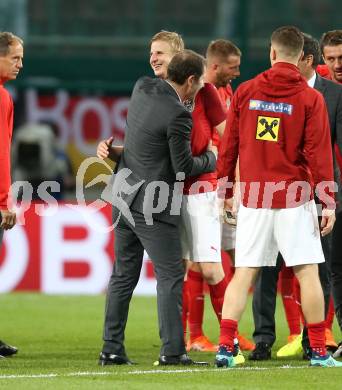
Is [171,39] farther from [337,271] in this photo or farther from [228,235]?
[337,271]

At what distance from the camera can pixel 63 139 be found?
64.4 ft

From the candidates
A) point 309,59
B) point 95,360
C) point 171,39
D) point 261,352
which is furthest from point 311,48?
point 95,360

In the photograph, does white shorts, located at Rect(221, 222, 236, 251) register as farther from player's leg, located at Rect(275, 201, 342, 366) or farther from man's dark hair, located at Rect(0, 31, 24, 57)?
man's dark hair, located at Rect(0, 31, 24, 57)

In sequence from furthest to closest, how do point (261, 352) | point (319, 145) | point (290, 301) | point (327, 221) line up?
point (290, 301)
point (261, 352)
point (327, 221)
point (319, 145)

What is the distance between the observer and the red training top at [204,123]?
25.0 ft

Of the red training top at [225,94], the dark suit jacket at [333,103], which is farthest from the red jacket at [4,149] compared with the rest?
the dark suit jacket at [333,103]

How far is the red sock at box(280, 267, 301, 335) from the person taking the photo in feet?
28.3

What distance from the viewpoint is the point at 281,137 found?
275 inches

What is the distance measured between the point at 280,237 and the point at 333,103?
3.74 feet

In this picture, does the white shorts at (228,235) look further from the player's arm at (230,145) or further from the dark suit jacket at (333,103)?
the player's arm at (230,145)

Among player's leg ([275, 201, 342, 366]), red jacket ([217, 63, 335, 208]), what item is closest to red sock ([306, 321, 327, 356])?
player's leg ([275, 201, 342, 366])

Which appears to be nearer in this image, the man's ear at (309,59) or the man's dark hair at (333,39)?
the man's ear at (309,59)

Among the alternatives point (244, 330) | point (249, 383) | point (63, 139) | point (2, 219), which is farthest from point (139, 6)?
point (249, 383)

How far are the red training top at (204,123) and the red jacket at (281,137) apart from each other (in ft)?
1.93
